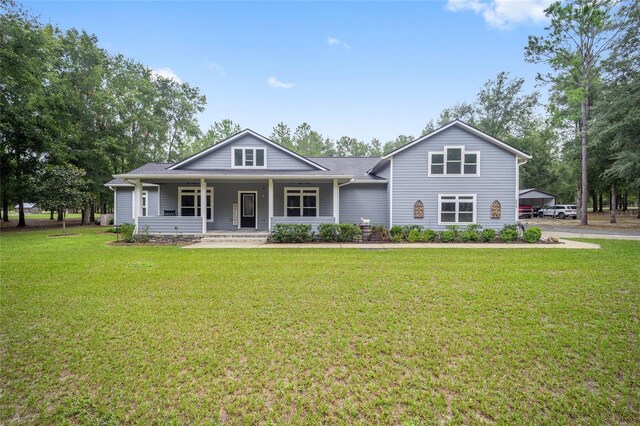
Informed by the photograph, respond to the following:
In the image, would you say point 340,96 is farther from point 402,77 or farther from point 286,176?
point 286,176

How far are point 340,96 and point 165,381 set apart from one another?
1081 inches

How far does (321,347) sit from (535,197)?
44059 millimetres

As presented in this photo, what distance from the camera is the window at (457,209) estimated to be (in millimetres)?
14938

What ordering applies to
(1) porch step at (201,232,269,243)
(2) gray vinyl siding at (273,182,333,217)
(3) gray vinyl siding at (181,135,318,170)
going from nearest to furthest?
(1) porch step at (201,232,269,243) → (3) gray vinyl siding at (181,135,318,170) → (2) gray vinyl siding at (273,182,333,217)

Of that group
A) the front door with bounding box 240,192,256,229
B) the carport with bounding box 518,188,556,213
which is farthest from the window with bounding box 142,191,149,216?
the carport with bounding box 518,188,556,213

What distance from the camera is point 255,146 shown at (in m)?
15.4

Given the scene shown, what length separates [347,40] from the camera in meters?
17.1

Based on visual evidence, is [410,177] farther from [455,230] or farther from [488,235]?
[488,235]

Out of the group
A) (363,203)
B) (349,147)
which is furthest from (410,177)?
(349,147)

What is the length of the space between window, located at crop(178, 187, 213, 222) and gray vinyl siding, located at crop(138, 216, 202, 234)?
1.94 metres

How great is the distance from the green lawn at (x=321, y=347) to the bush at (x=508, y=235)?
20.5 feet

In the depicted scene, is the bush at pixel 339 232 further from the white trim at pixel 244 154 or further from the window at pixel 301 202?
the white trim at pixel 244 154

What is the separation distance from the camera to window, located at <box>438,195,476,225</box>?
14938 mm

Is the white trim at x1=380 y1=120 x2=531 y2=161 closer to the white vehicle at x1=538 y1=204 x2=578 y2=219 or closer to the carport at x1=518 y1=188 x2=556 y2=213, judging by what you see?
the white vehicle at x1=538 y1=204 x2=578 y2=219
